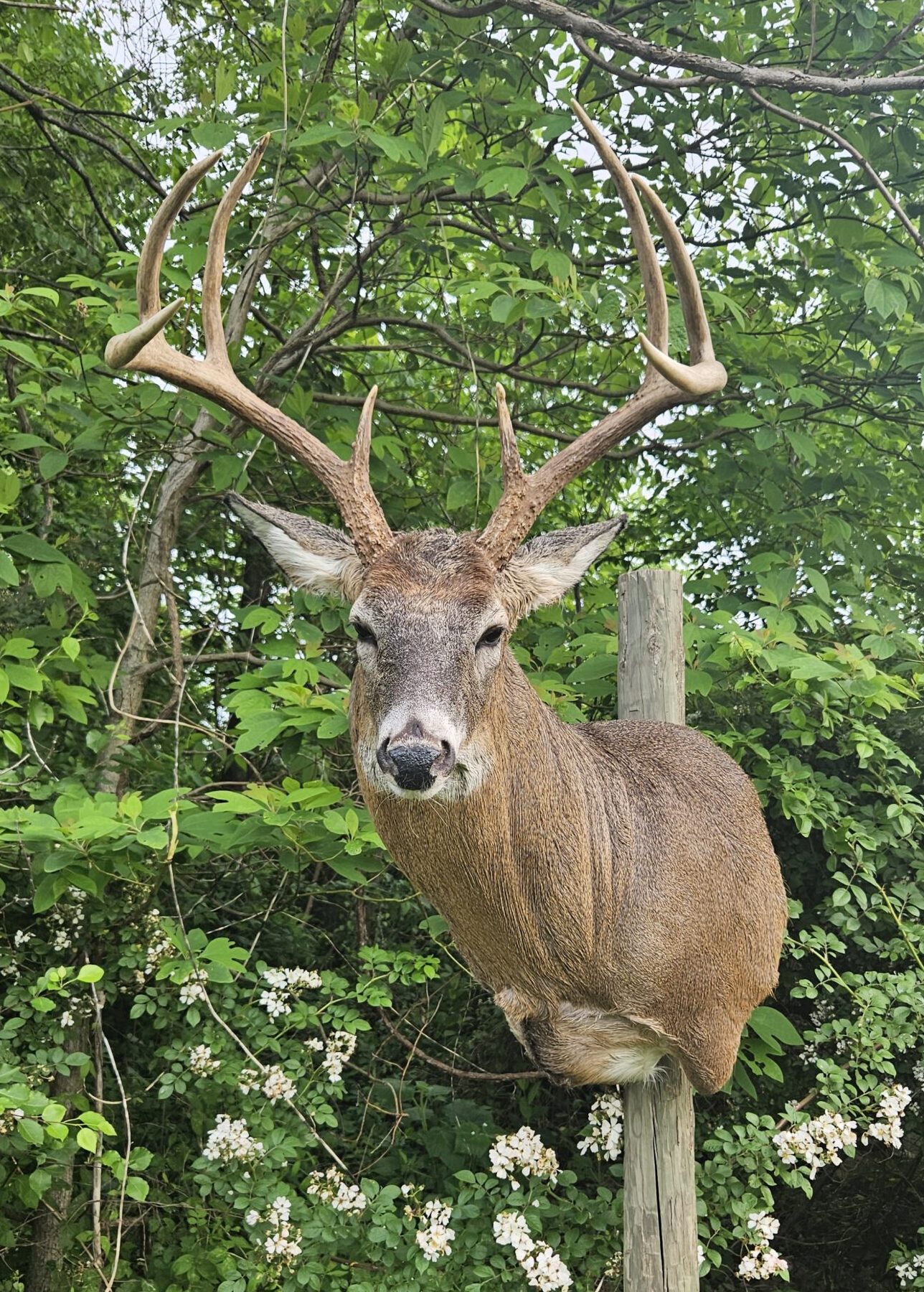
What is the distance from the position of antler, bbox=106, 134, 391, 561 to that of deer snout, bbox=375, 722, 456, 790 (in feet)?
1.41

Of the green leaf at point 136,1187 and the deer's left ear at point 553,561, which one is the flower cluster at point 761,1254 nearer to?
the green leaf at point 136,1187

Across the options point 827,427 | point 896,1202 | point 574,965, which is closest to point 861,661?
point 574,965

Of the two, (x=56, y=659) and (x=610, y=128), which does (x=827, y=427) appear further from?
(x=56, y=659)

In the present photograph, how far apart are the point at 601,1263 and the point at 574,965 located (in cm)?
135

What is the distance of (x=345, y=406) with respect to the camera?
3572 mm

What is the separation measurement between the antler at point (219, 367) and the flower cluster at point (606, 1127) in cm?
157

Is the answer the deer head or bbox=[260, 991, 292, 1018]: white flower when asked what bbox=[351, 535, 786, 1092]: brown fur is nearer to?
the deer head

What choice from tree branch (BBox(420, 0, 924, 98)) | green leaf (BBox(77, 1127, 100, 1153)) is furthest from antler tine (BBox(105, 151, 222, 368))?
green leaf (BBox(77, 1127, 100, 1153))

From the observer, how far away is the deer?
5.61 feet

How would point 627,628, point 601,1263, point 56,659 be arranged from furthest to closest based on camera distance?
point 56,659 → point 601,1263 → point 627,628

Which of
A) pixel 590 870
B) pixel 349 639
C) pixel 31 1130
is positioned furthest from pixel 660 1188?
pixel 349 639

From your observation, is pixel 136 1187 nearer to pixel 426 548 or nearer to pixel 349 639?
pixel 349 639

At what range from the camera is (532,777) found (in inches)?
74.7

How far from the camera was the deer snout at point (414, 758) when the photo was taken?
1.44 meters
